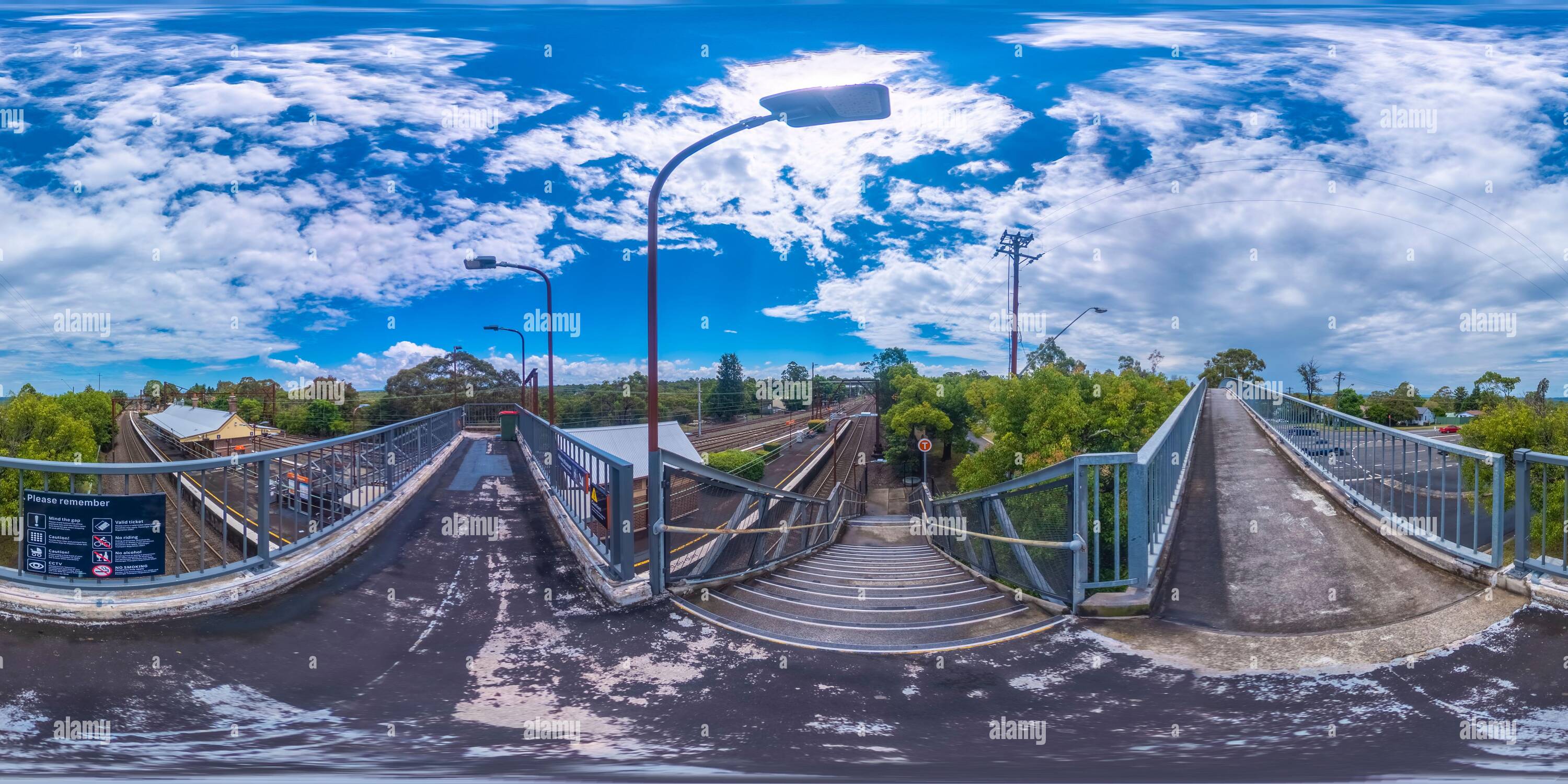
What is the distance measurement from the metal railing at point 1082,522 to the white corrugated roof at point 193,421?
91.7ft

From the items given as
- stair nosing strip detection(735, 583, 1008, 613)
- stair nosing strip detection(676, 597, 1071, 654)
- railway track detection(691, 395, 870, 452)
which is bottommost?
railway track detection(691, 395, 870, 452)

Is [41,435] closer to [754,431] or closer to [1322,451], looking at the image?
[1322,451]

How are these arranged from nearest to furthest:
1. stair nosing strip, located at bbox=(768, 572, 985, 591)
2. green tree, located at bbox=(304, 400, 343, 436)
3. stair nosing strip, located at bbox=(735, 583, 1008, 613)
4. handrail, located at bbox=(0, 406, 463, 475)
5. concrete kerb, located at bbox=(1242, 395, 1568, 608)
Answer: concrete kerb, located at bbox=(1242, 395, 1568, 608) → handrail, located at bbox=(0, 406, 463, 475) → stair nosing strip, located at bbox=(735, 583, 1008, 613) → stair nosing strip, located at bbox=(768, 572, 985, 591) → green tree, located at bbox=(304, 400, 343, 436)

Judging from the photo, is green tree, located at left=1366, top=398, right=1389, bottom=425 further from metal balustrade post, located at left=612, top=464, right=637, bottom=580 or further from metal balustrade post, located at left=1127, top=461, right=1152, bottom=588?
metal balustrade post, located at left=612, top=464, right=637, bottom=580

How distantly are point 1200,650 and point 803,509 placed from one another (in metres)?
9.28

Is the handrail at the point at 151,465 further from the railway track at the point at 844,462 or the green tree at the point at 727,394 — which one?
the green tree at the point at 727,394

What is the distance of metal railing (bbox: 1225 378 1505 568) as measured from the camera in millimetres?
5355

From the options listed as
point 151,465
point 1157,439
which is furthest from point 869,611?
point 151,465

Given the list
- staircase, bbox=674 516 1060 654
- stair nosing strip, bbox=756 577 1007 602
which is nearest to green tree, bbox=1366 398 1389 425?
stair nosing strip, bbox=756 577 1007 602

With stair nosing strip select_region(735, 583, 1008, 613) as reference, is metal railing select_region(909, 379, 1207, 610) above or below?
above

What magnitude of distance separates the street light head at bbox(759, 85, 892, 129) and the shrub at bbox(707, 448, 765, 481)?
30.5 meters

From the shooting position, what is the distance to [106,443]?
46.8m

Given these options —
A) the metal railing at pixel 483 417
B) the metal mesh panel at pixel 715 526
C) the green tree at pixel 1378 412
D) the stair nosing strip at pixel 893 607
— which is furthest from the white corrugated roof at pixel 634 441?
the green tree at pixel 1378 412

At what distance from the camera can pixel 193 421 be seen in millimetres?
25109
